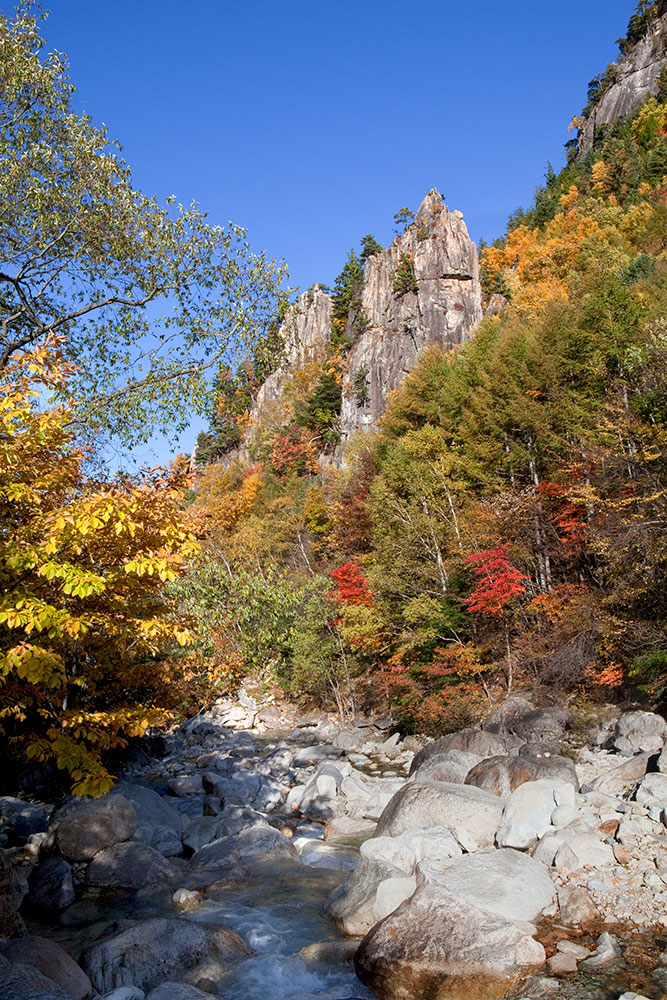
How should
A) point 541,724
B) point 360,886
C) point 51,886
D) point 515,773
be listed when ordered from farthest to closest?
point 541,724
point 515,773
point 51,886
point 360,886

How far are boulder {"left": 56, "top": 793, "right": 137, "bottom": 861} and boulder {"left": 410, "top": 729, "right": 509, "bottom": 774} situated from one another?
27.9 ft

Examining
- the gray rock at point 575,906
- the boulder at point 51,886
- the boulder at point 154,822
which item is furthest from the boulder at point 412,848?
the boulder at point 51,886

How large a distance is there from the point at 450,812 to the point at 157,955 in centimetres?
549

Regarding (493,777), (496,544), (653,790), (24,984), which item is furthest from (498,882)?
(496,544)

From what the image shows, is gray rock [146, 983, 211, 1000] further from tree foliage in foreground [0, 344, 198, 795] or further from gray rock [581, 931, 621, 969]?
gray rock [581, 931, 621, 969]

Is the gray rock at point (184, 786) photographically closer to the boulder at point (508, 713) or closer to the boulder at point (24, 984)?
the boulder at point (508, 713)

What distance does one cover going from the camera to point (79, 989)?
6.38 metres

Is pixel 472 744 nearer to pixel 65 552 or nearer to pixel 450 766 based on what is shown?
pixel 450 766

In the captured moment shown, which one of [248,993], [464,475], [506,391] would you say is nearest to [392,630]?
[464,475]

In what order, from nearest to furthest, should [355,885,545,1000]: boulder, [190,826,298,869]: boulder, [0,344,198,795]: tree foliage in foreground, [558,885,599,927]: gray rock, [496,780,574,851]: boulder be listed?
[0,344,198,795]: tree foliage in foreground → [355,885,545,1000]: boulder → [558,885,599,927]: gray rock → [496,780,574,851]: boulder → [190,826,298,869]: boulder

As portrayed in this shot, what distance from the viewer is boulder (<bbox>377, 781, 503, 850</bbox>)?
1055 cm

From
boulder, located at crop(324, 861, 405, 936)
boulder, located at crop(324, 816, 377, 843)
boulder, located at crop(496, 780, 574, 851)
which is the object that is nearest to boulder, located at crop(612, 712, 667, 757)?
boulder, located at crop(496, 780, 574, 851)

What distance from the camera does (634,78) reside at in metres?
77.3

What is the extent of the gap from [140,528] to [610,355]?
23.4 metres
